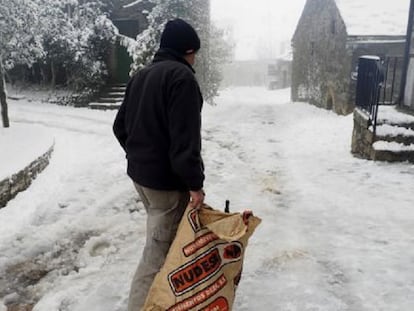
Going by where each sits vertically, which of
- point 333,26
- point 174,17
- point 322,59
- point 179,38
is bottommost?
point 322,59

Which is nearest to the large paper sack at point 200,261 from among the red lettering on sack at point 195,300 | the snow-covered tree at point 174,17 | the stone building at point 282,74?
the red lettering on sack at point 195,300

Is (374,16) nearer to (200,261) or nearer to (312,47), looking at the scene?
(312,47)

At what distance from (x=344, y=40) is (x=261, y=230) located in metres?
12.8

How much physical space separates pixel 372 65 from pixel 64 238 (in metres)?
5.87

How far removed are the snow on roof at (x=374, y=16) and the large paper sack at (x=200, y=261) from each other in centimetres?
1422

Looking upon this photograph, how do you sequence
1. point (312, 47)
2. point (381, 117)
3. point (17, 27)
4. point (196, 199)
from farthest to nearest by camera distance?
point (312, 47), point (17, 27), point (381, 117), point (196, 199)

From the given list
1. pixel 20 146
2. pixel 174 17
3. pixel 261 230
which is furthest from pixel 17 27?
pixel 261 230

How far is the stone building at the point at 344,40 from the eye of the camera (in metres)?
15.0

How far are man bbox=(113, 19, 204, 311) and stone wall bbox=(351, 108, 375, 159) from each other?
210 inches

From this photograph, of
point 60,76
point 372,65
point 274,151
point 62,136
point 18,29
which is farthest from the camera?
point 60,76

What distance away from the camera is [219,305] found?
249 cm

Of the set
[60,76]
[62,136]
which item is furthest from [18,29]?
[60,76]

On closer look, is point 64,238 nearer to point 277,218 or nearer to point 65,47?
point 277,218

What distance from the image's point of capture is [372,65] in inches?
293
